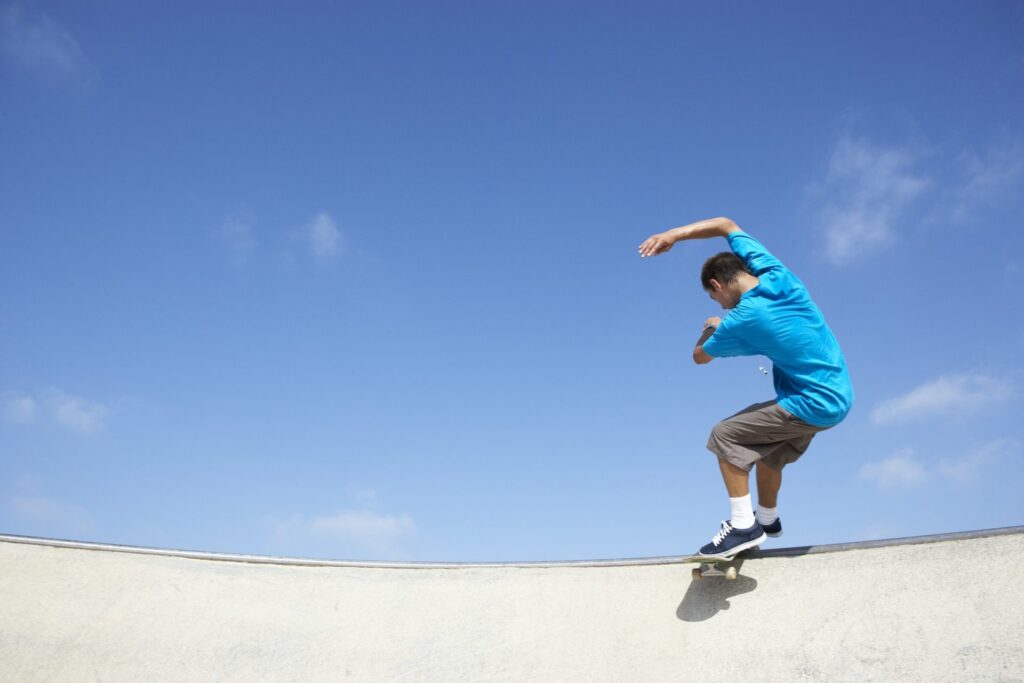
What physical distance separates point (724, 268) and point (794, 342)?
0.69m

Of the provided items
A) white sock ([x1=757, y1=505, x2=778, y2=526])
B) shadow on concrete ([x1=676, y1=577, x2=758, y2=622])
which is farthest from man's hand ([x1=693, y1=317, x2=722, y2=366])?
shadow on concrete ([x1=676, y1=577, x2=758, y2=622])

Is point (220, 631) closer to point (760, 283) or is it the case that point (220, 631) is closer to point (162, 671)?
point (162, 671)

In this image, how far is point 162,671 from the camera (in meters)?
4.61

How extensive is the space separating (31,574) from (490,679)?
4072mm

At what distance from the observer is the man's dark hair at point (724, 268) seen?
4.47 meters

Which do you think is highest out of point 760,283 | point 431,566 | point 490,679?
point 760,283

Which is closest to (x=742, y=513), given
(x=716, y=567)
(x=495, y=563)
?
(x=716, y=567)

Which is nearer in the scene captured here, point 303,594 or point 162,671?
point 162,671

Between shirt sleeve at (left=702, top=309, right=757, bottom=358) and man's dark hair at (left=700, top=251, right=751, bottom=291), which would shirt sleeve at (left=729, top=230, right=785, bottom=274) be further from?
shirt sleeve at (left=702, top=309, right=757, bottom=358)

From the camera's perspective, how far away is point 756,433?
4383 millimetres

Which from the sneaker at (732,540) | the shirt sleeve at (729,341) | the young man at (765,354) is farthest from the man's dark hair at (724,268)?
the sneaker at (732,540)

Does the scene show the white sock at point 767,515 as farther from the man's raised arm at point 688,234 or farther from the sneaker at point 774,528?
the man's raised arm at point 688,234

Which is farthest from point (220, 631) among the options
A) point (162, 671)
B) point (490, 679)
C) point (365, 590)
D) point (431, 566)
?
point (490, 679)

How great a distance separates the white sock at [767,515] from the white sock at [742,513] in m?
0.58
